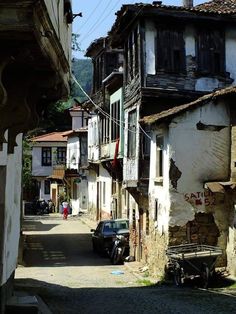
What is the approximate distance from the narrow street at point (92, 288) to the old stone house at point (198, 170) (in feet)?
6.99

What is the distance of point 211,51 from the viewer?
22688 millimetres

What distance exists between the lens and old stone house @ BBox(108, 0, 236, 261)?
71.1 feet

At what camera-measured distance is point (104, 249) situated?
24.3m

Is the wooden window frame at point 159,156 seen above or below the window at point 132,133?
below

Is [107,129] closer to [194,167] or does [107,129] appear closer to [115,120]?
[115,120]

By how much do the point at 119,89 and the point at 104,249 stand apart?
739 cm

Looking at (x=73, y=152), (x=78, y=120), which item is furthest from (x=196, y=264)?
(x=78, y=120)

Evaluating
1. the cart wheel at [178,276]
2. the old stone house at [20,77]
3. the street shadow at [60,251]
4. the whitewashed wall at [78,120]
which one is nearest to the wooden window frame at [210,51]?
the street shadow at [60,251]

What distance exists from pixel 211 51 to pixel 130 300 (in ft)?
38.7

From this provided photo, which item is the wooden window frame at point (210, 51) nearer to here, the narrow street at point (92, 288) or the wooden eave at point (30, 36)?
the narrow street at point (92, 288)

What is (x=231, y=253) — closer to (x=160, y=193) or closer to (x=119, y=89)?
(x=160, y=193)

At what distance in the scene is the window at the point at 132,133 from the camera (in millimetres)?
22922

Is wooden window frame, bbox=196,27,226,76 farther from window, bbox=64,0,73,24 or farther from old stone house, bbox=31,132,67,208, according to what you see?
old stone house, bbox=31,132,67,208

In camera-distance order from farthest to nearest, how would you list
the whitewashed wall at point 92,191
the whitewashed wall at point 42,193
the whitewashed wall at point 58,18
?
1. the whitewashed wall at point 42,193
2. the whitewashed wall at point 92,191
3. the whitewashed wall at point 58,18
